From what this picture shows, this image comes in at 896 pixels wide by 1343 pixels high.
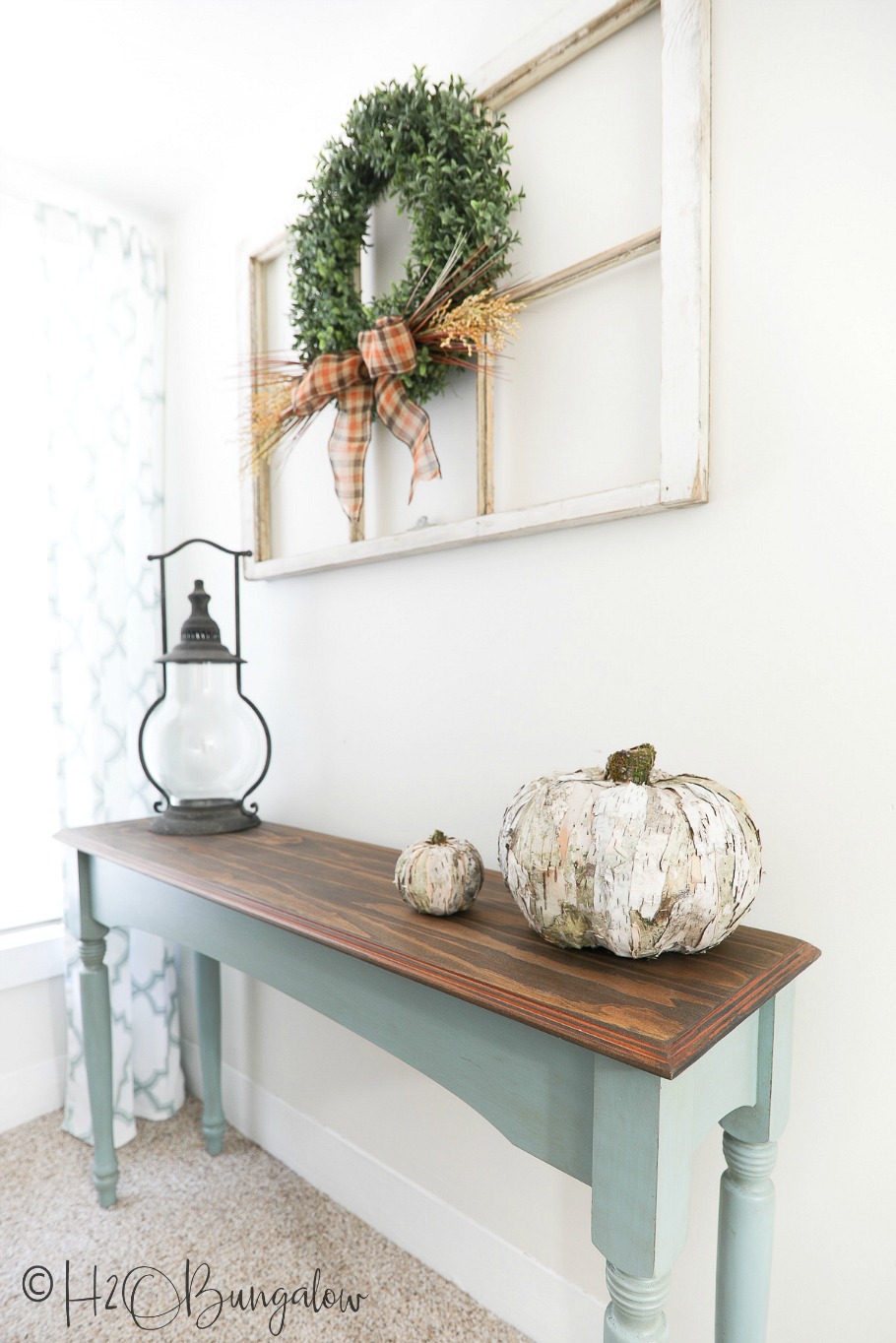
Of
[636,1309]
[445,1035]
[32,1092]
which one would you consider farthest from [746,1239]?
[32,1092]

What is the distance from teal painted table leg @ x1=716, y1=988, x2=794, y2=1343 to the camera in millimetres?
860

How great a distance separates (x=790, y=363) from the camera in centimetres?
99

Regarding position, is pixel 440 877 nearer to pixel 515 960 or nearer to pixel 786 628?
pixel 515 960

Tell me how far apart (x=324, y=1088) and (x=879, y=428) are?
1.64m

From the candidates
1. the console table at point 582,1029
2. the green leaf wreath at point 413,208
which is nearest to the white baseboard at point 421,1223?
the console table at point 582,1029

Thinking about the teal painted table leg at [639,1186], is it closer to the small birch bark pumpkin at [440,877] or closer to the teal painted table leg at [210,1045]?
the small birch bark pumpkin at [440,877]

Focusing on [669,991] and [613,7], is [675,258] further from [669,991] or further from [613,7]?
[669,991]

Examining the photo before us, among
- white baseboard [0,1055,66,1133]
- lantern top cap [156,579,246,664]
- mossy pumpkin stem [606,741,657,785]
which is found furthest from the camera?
white baseboard [0,1055,66,1133]

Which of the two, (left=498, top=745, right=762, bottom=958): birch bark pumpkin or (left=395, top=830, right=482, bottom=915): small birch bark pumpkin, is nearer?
(left=498, top=745, right=762, bottom=958): birch bark pumpkin

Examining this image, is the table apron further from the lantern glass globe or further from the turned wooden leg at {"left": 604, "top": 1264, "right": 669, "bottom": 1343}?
the lantern glass globe

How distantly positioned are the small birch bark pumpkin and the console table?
0.03m

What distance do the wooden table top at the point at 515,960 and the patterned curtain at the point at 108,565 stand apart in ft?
2.57

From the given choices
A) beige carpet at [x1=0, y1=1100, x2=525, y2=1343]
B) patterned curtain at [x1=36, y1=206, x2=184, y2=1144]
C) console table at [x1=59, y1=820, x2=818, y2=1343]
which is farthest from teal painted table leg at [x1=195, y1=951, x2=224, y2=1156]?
console table at [x1=59, y1=820, x2=818, y2=1343]

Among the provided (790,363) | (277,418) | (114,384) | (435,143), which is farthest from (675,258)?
(114,384)
